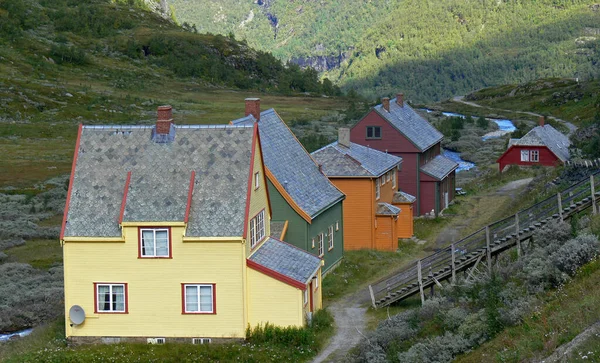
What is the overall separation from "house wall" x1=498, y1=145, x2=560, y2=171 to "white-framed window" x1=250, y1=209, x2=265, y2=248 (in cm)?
3983

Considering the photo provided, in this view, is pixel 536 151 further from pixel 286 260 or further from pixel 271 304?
pixel 271 304

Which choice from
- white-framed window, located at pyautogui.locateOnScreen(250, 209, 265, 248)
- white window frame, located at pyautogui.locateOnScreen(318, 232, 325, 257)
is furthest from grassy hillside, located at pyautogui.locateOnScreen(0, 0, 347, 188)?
white-framed window, located at pyautogui.locateOnScreen(250, 209, 265, 248)

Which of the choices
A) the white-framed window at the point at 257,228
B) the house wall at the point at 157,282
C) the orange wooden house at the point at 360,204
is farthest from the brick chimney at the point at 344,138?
the house wall at the point at 157,282

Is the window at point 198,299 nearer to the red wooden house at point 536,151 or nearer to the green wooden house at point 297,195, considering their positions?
the green wooden house at point 297,195

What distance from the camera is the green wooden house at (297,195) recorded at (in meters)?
37.4

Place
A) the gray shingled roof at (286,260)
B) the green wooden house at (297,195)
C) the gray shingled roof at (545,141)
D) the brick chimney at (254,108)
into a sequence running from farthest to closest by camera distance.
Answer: the gray shingled roof at (545,141) → the brick chimney at (254,108) → the green wooden house at (297,195) → the gray shingled roof at (286,260)

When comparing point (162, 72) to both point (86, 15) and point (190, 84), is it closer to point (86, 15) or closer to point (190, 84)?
point (190, 84)

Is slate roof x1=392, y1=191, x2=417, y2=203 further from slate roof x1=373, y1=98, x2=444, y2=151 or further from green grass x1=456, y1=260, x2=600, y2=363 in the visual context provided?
green grass x1=456, y1=260, x2=600, y2=363

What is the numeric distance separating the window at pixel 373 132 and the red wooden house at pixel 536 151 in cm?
1891

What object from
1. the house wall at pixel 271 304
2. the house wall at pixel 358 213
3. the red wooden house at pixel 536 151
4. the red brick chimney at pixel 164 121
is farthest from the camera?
the red wooden house at pixel 536 151

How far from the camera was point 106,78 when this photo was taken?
442ft

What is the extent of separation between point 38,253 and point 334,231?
47.2ft

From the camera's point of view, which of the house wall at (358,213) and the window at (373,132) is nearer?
the house wall at (358,213)

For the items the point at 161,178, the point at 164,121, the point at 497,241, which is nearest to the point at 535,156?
the point at 497,241
